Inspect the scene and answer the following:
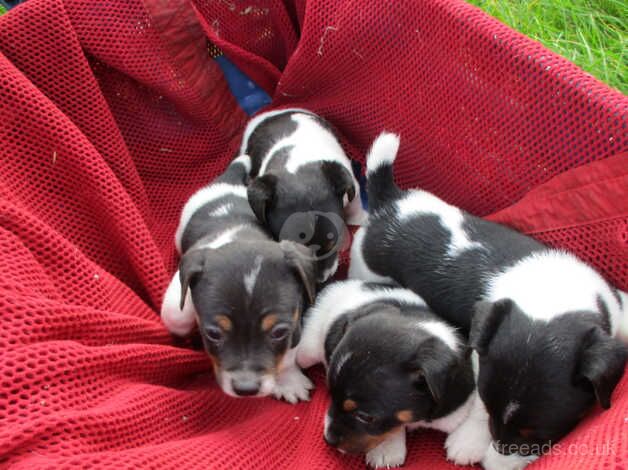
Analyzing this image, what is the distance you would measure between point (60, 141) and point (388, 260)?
1.86 metres

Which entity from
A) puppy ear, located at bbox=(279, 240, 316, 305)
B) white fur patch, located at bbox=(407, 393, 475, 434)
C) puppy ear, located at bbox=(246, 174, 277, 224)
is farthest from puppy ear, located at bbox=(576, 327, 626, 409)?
puppy ear, located at bbox=(246, 174, 277, 224)

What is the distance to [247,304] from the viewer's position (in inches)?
106

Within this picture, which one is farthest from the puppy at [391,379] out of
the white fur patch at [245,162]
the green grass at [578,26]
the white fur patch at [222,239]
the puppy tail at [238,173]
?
the green grass at [578,26]

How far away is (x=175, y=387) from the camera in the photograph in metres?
3.19

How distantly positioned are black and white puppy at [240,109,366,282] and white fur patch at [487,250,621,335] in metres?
0.95

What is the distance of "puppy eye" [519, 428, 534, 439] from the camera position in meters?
2.43

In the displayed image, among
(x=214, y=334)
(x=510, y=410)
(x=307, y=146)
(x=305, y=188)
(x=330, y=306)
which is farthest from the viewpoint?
(x=307, y=146)

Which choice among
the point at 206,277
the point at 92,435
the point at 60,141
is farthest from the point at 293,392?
the point at 60,141

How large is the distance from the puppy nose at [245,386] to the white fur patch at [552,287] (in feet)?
3.87

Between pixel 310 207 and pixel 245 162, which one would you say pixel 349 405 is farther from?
pixel 245 162

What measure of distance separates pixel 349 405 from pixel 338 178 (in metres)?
1.48

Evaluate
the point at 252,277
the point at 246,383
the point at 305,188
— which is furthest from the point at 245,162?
the point at 246,383

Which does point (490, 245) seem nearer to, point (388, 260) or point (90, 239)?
point (388, 260)

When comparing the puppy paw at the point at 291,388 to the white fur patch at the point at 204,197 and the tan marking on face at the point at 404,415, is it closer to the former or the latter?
the tan marking on face at the point at 404,415
